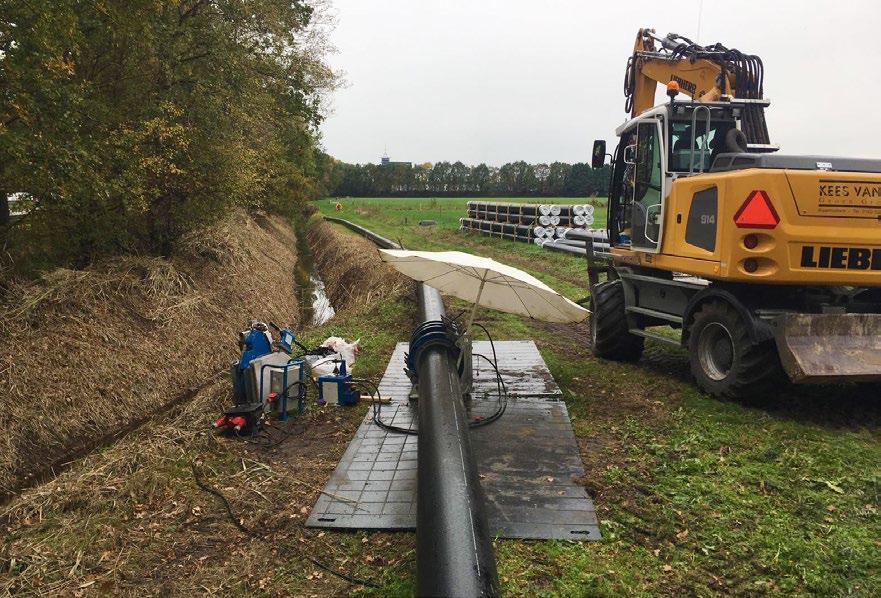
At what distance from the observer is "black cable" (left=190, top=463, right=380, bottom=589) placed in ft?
13.0

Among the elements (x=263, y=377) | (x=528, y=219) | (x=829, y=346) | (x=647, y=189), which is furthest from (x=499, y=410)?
(x=528, y=219)

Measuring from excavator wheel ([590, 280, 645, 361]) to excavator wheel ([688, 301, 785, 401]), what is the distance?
157 cm

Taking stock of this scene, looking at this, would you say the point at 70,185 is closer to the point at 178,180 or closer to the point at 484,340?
the point at 178,180

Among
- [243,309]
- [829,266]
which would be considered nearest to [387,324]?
[243,309]

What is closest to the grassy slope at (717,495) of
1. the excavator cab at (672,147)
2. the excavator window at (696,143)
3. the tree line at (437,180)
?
the excavator cab at (672,147)

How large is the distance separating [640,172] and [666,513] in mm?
5177

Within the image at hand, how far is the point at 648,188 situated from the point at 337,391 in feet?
16.5

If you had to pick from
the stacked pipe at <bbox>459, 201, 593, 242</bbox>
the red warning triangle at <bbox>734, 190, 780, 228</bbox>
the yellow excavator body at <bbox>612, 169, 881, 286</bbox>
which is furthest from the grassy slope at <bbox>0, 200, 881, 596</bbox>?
the stacked pipe at <bbox>459, 201, 593, 242</bbox>

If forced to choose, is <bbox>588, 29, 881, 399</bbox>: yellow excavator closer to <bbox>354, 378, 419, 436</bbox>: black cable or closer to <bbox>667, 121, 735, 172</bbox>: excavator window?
<bbox>667, 121, 735, 172</bbox>: excavator window

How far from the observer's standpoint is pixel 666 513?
4641 mm

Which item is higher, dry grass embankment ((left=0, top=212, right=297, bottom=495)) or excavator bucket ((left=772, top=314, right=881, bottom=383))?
excavator bucket ((left=772, top=314, right=881, bottom=383))

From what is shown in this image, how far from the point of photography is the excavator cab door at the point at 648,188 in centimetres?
770

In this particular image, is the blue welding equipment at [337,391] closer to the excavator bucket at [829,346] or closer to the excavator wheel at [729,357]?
the excavator wheel at [729,357]

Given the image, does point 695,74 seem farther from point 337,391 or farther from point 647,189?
point 337,391
